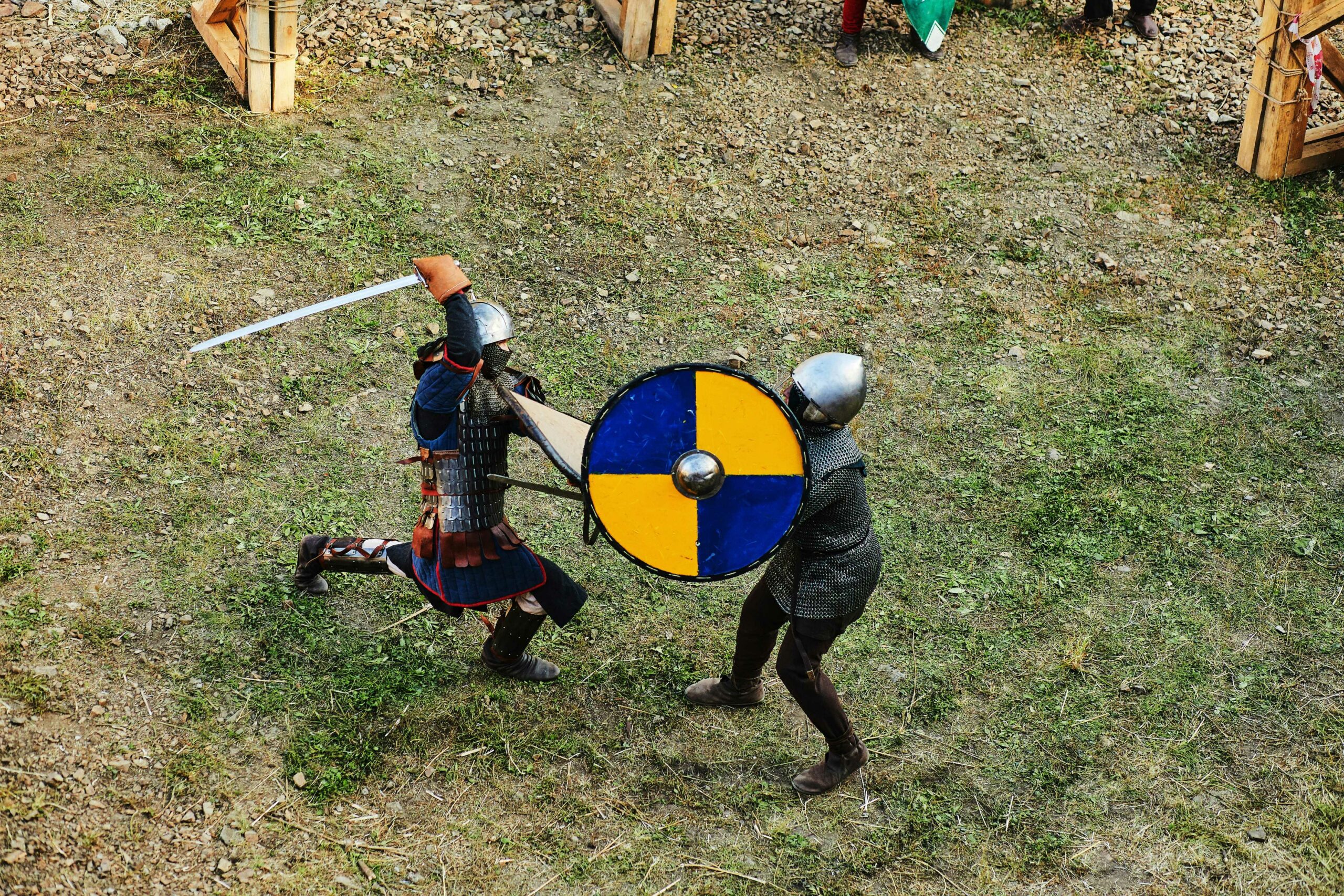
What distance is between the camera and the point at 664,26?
713cm

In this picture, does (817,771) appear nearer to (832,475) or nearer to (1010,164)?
(832,475)

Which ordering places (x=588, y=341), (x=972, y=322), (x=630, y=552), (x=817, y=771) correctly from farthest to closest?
(x=972, y=322)
(x=588, y=341)
(x=817, y=771)
(x=630, y=552)

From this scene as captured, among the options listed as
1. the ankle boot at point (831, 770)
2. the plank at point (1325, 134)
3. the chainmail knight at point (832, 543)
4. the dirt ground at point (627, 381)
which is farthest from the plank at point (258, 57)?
the plank at point (1325, 134)

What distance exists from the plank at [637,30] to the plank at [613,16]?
92mm

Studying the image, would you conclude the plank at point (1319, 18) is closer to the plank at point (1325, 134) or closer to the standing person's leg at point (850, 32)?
the plank at point (1325, 134)

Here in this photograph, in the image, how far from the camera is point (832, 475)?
3.31m

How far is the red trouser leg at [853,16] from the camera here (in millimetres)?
7344

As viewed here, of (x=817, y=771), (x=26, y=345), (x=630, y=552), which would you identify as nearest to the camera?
(x=630, y=552)

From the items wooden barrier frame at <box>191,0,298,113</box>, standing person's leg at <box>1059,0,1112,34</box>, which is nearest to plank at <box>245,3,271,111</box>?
wooden barrier frame at <box>191,0,298,113</box>

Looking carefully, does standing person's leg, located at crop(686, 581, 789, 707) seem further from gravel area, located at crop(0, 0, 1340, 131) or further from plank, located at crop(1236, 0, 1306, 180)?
plank, located at crop(1236, 0, 1306, 180)

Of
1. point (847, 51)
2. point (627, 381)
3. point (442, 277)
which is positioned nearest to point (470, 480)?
point (442, 277)

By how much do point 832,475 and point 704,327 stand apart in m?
2.58

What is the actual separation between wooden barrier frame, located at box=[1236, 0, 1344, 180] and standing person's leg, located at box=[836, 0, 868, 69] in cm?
243

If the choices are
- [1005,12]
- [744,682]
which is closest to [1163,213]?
[1005,12]
